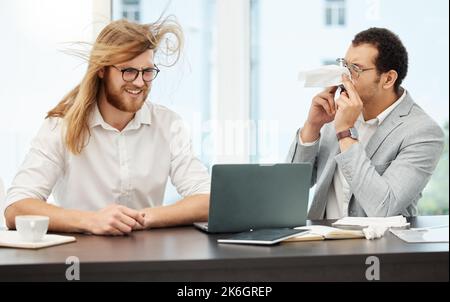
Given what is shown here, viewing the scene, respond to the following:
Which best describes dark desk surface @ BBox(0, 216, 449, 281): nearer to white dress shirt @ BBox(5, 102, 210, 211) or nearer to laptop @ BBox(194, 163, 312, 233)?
laptop @ BBox(194, 163, 312, 233)

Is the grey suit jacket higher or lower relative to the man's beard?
lower

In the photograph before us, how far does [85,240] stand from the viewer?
187 centimetres

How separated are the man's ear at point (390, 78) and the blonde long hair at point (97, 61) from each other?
0.89 meters

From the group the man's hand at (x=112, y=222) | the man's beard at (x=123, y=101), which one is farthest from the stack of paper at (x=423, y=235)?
the man's beard at (x=123, y=101)

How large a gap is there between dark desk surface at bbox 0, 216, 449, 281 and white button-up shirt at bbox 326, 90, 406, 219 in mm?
929

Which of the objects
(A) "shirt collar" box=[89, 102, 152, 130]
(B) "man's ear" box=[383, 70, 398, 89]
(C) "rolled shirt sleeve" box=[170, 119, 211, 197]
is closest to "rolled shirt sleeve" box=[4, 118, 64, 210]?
(A) "shirt collar" box=[89, 102, 152, 130]

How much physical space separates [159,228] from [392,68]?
1230 mm

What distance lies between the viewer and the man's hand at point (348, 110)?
8.50ft

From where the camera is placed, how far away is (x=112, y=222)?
1936 millimetres

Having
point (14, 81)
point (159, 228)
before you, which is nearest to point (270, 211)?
point (159, 228)

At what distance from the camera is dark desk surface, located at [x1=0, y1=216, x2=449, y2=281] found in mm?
1526

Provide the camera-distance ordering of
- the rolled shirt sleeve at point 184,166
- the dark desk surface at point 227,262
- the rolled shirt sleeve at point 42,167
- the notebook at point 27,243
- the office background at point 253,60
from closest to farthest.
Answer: the dark desk surface at point 227,262 → the notebook at point 27,243 → the rolled shirt sleeve at point 42,167 → the rolled shirt sleeve at point 184,166 → the office background at point 253,60

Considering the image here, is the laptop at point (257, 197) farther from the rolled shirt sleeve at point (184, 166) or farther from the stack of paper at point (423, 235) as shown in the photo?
the rolled shirt sleeve at point (184, 166)

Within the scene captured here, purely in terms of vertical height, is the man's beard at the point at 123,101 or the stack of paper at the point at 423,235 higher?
the man's beard at the point at 123,101
